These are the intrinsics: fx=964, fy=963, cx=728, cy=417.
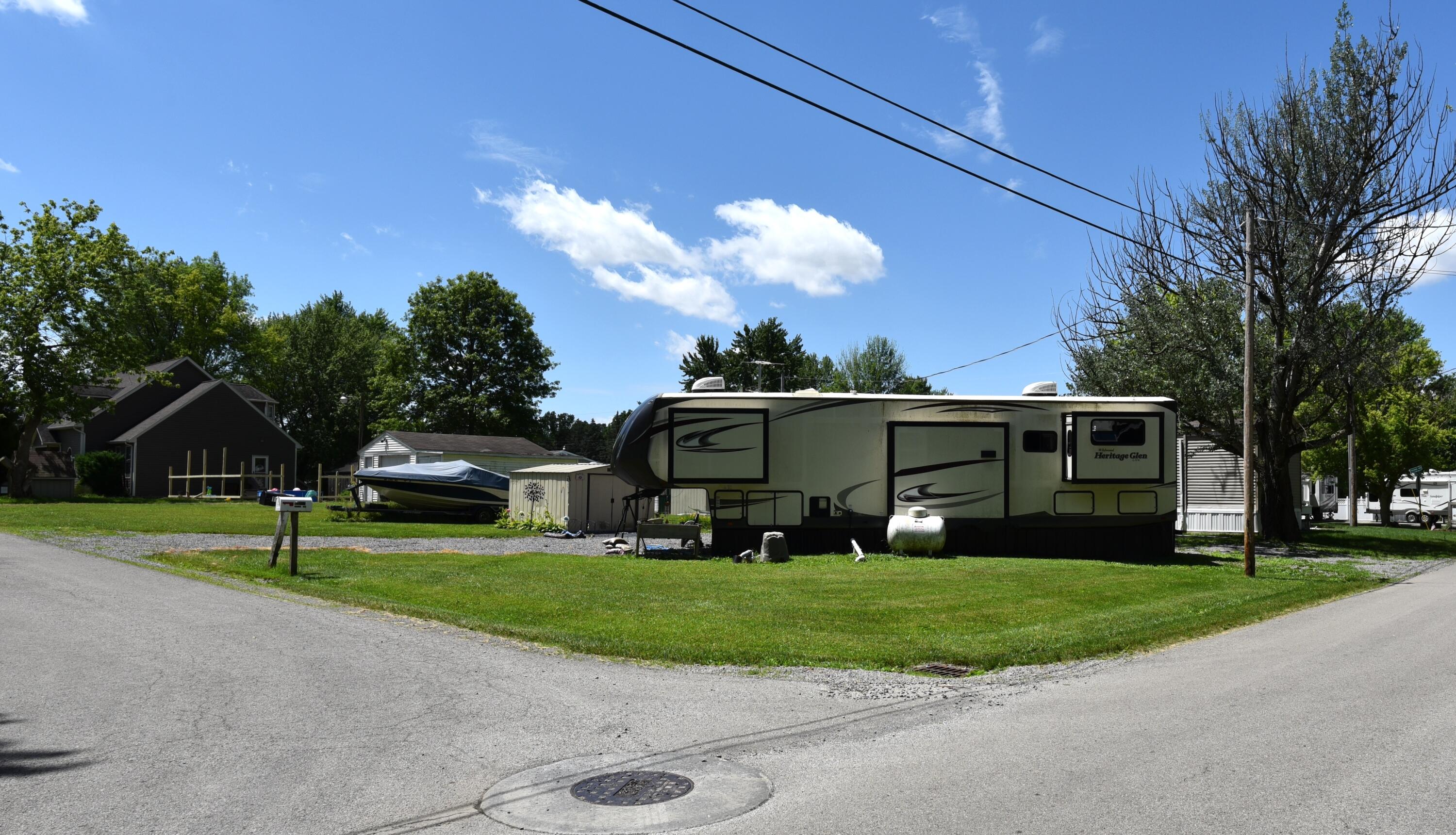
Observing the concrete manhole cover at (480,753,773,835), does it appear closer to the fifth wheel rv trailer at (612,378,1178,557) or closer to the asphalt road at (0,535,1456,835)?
the asphalt road at (0,535,1456,835)

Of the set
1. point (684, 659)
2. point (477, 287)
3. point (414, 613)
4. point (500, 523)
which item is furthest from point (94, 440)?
point (684, 659)

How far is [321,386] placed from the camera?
7438cm

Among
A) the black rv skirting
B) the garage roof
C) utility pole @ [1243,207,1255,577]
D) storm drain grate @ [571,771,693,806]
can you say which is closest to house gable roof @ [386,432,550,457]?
the garage roof

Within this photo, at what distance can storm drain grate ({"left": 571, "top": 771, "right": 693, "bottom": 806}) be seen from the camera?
16.9ft

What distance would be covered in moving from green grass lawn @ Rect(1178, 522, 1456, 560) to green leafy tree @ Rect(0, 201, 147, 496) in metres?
46.1

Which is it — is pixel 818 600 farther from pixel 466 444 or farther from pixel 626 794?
pixel 466 444

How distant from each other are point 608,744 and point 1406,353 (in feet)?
162

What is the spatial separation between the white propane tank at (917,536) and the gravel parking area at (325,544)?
634cm

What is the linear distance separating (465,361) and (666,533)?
43.8 m

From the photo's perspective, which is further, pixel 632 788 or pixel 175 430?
pixel 175 430

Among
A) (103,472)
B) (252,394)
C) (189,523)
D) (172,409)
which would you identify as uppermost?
(252,394)

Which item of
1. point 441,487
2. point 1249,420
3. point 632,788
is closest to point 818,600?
point 632,788

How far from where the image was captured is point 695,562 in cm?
1867

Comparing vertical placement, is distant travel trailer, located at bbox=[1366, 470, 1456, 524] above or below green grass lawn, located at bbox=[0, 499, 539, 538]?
above
